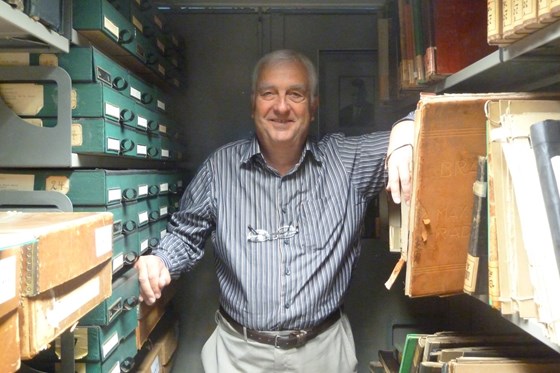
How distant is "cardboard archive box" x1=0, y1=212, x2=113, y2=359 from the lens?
693mm

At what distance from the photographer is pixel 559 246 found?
772 mm

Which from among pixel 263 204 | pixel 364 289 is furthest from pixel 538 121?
pixel 364 289

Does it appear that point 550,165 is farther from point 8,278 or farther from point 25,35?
point 25,35

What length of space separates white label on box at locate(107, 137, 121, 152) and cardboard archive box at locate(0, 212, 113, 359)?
30cm

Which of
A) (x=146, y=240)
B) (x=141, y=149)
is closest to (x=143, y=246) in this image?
(x=146, y=240)

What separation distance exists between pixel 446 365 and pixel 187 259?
0.84m

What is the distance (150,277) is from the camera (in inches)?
56.2

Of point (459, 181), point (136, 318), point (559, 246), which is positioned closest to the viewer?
point (559, 246)

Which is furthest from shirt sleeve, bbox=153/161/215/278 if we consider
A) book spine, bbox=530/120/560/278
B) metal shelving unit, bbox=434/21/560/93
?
book spine, bbox=530/120/560/278

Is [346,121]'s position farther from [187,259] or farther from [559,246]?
[559,246]

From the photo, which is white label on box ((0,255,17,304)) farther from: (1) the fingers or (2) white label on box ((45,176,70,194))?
(1) the fingers

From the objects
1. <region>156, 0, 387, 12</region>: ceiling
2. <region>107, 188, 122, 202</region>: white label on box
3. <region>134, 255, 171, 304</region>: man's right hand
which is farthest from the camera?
<region>156, 0, 387, 12</region>: ceiling

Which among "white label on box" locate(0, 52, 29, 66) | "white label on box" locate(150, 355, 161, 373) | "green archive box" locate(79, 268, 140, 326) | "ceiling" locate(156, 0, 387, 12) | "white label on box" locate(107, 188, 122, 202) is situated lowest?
"white label on box" locate(150, 355, 161, 373)

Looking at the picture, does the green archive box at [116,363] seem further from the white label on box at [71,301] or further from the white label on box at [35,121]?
the white label on box at [35,121]
